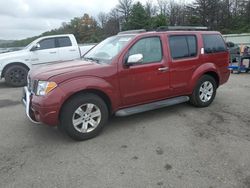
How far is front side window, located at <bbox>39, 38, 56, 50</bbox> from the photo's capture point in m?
10.8

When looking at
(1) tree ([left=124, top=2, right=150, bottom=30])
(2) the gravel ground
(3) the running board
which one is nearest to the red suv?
(3) the running board

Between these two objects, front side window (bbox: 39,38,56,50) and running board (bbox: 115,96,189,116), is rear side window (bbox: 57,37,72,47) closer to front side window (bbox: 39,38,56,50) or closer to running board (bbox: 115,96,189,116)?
front side window (bbox: 39,38,56,50)

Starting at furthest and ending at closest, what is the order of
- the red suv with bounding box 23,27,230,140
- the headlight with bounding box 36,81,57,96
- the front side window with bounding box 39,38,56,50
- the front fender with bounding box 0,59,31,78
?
the front side window with bounding box 39,38,56,50 → the front fender with bounding box 0,59,31,78 → the red suv with bounding box 23,27,230,140 → the headlight with bounding box 36,81,57,96

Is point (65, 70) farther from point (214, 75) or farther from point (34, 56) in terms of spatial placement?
point (34, 56)

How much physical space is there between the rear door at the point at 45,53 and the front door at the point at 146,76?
6522 millimetres

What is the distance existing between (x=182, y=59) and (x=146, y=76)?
3.49 ft

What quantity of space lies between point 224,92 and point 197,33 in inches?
109

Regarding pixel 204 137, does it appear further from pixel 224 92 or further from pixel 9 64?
pixel 9 64

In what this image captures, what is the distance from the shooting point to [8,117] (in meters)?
6.03

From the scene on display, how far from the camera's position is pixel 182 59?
5645 millimetres

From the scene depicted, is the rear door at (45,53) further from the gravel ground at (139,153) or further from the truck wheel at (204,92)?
the truck wheel at (204,92)

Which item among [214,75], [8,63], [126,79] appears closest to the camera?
[126,79]

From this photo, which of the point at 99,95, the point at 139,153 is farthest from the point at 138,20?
the point at 139,153

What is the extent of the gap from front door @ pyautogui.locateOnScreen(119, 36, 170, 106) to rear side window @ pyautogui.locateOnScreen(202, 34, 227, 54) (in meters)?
1.40
